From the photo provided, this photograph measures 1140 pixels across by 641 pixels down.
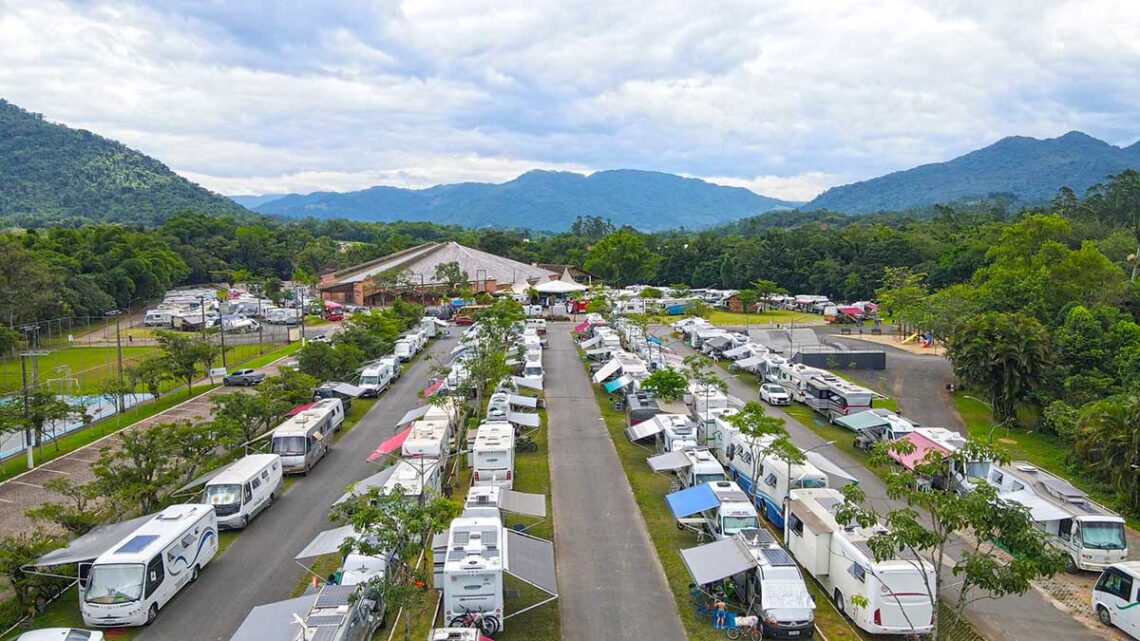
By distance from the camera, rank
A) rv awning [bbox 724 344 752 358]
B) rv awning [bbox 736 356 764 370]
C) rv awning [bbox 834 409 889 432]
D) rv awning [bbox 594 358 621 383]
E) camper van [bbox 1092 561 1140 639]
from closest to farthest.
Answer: camper van [bbox 1092 561 1140 639], rv awning [bbox 834 409 889 432], rv awning [bbox 594 358 621 383], rv awning [bbox 736 356 764 370], rv awning [bbox 724 344 752 358]

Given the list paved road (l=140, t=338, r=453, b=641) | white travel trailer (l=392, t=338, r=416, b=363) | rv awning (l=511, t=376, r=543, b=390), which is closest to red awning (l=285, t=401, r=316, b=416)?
paved road (l=140, t=338, r=453, b=641)

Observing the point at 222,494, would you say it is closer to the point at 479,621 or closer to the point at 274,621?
the point at 274,621

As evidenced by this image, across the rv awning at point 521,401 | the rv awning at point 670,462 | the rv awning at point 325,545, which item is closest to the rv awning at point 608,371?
the rv awning at point 521,401

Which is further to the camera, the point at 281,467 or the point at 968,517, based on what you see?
the point at 281,467

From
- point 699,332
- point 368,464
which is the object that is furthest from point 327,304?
point 368,464

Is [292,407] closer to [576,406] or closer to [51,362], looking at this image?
[576,406]

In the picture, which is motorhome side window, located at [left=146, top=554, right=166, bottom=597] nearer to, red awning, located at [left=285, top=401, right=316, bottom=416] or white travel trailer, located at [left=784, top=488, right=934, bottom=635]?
white travel trailer, located at [left=784, top=488, right=934, bottom=635]
